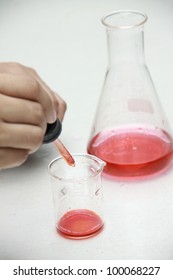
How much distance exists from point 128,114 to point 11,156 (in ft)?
0.83

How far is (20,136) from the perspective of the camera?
1.09 metres

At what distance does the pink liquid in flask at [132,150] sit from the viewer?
121 cm

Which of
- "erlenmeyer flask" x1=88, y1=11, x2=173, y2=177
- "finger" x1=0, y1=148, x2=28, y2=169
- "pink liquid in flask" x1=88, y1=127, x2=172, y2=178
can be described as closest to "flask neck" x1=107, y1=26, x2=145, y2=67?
"erlenmeyer flask" x1=88, y1=11, x2=173, y2=177

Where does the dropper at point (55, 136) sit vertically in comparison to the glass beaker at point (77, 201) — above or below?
above

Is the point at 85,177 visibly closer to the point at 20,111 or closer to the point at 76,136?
the point at 20,111

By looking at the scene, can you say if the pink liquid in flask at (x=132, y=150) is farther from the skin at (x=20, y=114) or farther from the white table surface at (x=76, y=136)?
the skin at (x=20, y=114)

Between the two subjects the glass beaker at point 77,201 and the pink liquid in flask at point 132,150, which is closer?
the glass beaker at point 77,201

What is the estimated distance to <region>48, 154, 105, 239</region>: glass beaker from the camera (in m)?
1.10

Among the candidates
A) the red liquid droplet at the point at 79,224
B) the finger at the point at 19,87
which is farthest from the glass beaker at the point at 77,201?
the finger at the point at 19,87

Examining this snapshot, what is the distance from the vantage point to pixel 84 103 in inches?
59.5

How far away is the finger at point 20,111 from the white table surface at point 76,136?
16 cm

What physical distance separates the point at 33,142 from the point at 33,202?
0.13 meters
